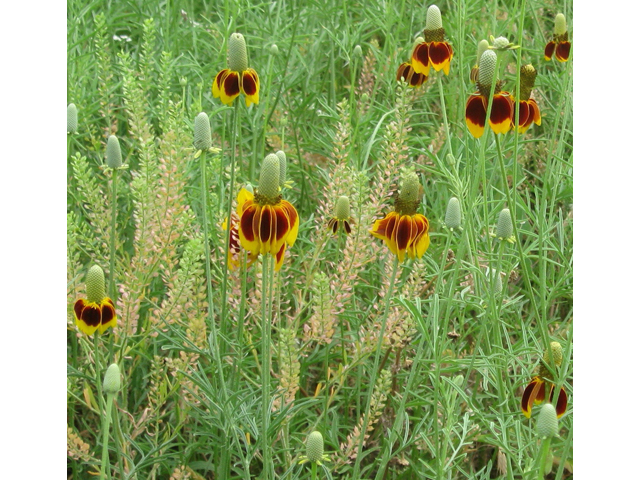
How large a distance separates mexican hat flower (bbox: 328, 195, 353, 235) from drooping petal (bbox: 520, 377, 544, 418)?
397 millimetres

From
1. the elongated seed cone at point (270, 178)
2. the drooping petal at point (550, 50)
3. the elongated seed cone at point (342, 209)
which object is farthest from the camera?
the drooping petal at point (550, 50)

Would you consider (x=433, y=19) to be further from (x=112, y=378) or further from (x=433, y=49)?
(x=112, y=378)

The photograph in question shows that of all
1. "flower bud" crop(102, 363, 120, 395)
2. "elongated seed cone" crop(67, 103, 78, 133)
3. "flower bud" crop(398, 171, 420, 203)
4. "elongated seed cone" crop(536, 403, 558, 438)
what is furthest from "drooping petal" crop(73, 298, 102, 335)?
"elongated seed cone" crop(536, 403, 558, 438)

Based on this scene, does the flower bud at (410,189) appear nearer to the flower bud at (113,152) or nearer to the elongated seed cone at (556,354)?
the elongated seed cone at (556,354)

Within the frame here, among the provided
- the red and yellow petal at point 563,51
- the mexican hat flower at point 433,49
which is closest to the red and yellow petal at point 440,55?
the mexican hat flower at point 433,49

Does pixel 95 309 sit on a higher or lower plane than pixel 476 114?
lower

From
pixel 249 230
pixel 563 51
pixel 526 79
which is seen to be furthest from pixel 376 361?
pixel 563 51

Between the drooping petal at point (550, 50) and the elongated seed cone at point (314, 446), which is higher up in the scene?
the drooping petal at point (550, 50)

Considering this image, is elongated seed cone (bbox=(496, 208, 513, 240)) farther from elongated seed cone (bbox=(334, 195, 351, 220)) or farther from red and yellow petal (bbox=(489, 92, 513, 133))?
elongated seed cone (bbox=(334, 195, 351, 220))

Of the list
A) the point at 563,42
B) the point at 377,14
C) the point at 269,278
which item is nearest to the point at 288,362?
the point at 269,278

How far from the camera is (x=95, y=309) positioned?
3.25ft

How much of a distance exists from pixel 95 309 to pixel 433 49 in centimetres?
75

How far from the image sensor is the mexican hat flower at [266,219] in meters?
0.92
